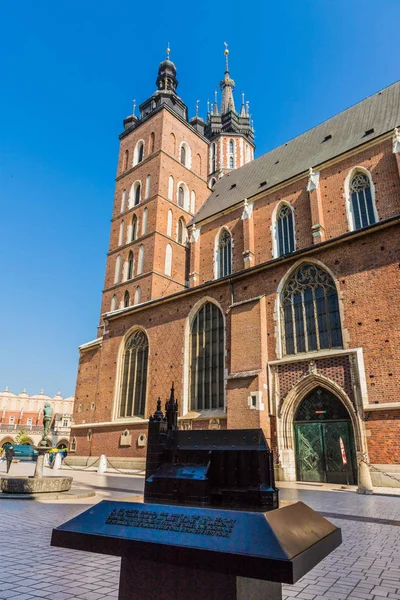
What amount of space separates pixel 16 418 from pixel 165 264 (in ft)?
191

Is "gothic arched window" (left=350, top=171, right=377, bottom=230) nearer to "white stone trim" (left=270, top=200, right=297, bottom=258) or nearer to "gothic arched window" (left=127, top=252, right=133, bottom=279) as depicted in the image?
"white stone trim" (left=270, top=200, right=297, bottom=258)

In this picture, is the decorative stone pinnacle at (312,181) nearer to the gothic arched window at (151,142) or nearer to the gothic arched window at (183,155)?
the gothic arched window at (183,155)

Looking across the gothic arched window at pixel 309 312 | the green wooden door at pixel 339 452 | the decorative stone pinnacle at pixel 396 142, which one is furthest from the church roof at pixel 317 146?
the green wooden door at pixel 339 452

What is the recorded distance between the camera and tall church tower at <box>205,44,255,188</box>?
41.2 m

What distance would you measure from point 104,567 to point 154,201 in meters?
28.2

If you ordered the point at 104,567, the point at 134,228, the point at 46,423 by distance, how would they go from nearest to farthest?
the point at 104,567 → the point at 46,423 → the point at 134,228

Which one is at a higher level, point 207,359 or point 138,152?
point 138,152

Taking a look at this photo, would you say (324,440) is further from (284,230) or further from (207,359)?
(284,230)

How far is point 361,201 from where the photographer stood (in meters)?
20.3

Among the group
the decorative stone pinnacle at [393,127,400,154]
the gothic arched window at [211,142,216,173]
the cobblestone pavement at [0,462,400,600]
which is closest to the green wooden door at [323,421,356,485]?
the cobblestone pavement at [0,462,400,600]

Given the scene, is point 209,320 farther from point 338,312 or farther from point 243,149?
point 243,149

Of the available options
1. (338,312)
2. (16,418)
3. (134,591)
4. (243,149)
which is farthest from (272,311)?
(16,418)

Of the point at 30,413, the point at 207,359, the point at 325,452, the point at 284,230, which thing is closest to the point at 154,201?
the point at 284,230

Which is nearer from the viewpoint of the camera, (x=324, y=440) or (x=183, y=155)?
(x=324, y=440)
